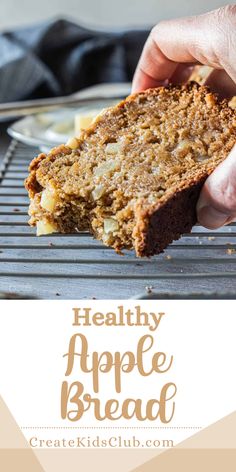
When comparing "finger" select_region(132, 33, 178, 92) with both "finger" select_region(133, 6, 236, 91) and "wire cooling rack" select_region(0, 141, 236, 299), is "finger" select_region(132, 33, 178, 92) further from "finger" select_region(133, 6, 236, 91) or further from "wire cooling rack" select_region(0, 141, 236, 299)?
"wire cooling rack" select_region(0, 141, 236, 299)

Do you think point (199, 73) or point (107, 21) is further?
point (107, 21)

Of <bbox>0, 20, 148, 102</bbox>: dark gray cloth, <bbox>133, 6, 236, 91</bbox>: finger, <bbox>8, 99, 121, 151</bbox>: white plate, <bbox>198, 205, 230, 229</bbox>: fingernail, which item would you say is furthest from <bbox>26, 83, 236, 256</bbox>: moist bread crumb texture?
<bbox>0, 20, 148, 102</bbox>: dark gray cloth

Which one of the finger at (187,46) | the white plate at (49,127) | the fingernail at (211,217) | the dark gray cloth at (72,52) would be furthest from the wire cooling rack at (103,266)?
the dark gray cloth at (72,52)

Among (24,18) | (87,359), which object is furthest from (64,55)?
(87,359)

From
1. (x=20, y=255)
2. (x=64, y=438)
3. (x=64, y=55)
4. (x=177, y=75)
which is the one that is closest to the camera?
(x=64, y=438)

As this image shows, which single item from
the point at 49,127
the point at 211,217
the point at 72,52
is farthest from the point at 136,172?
the point at 72,52

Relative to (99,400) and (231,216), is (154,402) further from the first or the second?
(231,216)
